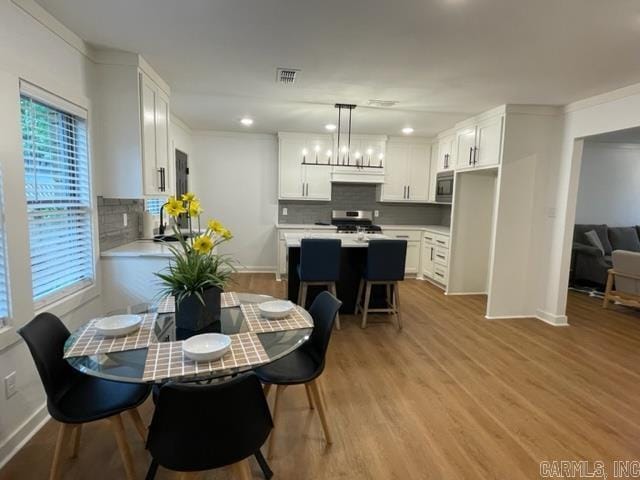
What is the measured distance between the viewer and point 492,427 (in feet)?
7.41

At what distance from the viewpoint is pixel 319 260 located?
3.69m

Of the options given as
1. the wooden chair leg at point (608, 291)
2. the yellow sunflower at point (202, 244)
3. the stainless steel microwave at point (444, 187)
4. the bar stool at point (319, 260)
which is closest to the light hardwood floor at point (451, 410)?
the bar stool at point (319, 260)

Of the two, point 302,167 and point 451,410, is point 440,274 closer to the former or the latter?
point 302,167

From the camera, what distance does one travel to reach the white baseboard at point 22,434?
186 cm

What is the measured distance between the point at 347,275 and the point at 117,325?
9.31 ft

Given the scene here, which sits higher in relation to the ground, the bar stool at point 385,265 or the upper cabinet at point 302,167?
the upper cabinet at point 302,167

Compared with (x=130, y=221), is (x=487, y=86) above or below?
above

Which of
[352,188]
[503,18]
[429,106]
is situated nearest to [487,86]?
[429,106]

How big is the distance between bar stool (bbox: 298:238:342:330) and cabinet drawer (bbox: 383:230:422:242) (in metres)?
2.55

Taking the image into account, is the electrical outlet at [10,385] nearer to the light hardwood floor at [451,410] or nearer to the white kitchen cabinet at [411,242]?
the light hardwood floor at [451,410]

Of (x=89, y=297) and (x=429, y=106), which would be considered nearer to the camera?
(x=89, y=297)

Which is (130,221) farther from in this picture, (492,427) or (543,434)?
(543,434)

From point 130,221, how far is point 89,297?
1.20 metres

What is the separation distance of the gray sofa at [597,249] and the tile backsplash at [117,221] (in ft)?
21.0
